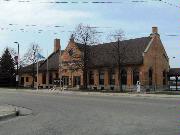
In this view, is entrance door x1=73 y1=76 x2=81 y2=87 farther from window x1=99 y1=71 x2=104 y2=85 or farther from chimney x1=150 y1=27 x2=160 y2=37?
chimney x1=150 y1=27 x2=160 y2=37

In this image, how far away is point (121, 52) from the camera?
60.8 m

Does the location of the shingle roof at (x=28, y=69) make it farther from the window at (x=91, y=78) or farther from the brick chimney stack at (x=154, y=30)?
the brick chimney stack at (x=154, y=30)

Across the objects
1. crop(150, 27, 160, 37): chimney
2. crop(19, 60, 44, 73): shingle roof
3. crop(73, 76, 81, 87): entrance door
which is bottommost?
crop(73, 76, 81, 87): entrance door

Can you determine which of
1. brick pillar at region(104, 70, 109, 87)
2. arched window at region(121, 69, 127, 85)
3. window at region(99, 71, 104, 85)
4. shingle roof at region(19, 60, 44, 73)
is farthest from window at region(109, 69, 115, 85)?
shingle roof at region(19, 60, 44, 73)

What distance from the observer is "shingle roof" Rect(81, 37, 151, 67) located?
59562mm

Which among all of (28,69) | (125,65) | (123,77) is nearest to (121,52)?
(125,65)

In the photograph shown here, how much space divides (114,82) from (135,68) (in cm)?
492

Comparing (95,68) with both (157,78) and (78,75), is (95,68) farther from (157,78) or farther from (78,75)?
(157,78)

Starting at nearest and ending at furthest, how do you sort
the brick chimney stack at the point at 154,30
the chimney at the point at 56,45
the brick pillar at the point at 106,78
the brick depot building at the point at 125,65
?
the brick depot building at the point at 125,65 < the brick chimney stack at the point at 154,30 < the brick pillar at the point at 106,78 < the chimney at the point at 56,45

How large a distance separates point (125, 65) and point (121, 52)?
7.43 feet

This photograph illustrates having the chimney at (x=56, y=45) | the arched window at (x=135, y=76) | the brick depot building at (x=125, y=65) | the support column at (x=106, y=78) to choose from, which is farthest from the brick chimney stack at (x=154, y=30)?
the chimney at (x=56, y=45)

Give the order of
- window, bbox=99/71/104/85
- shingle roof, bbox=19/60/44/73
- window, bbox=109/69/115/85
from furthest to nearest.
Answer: shingle roof, bbox=19/60/44/73, window, bbox=99/71/104/85, window, bbox=109/69/115/85

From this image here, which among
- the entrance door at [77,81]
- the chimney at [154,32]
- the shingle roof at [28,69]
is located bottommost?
the entrance door at [77,81]

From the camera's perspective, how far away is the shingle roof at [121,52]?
59.6 m
